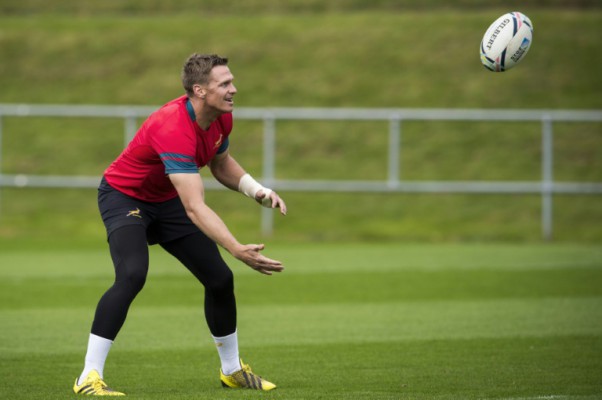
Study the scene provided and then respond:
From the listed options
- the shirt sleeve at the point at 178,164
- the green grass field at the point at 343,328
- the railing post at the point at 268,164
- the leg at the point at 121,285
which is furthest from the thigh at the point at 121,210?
the railing post at the point at 268,164

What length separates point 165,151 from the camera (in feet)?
22.4

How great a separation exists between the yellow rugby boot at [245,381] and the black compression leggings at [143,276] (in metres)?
0.29

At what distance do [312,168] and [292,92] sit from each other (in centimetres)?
453

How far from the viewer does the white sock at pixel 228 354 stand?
7406mm

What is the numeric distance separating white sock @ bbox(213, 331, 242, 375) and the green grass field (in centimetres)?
18

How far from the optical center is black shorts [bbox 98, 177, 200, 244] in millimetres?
7180

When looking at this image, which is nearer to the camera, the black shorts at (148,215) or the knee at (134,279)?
the knee at (134,279)

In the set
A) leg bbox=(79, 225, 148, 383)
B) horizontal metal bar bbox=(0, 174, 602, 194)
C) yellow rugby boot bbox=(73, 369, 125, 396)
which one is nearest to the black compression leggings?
leg bbox=(79, 225, 148, 383)

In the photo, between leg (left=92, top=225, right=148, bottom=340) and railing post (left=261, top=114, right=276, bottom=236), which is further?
railing post (left=261, top=114, right=276, bottom=236)

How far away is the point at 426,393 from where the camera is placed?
698cm

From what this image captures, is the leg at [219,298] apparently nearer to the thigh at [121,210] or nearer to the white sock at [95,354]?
the thigh at [121,210]

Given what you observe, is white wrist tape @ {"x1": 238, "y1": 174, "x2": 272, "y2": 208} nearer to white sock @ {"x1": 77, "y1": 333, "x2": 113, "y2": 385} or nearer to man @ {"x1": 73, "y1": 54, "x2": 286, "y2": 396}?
man @ {"x1": 73, "y1": 54, "x2": 286, "y2": 396}

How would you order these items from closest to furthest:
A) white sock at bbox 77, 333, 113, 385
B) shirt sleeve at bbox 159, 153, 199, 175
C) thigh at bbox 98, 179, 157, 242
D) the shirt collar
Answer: shirt sleeve at bbox 159, 153, 199, 175, white sock at bbox 77, 333, 113, 385, the shirt collar, thigh at bbox 98, 179, 157, 242

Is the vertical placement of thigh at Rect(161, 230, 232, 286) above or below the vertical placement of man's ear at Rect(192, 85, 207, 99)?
below
